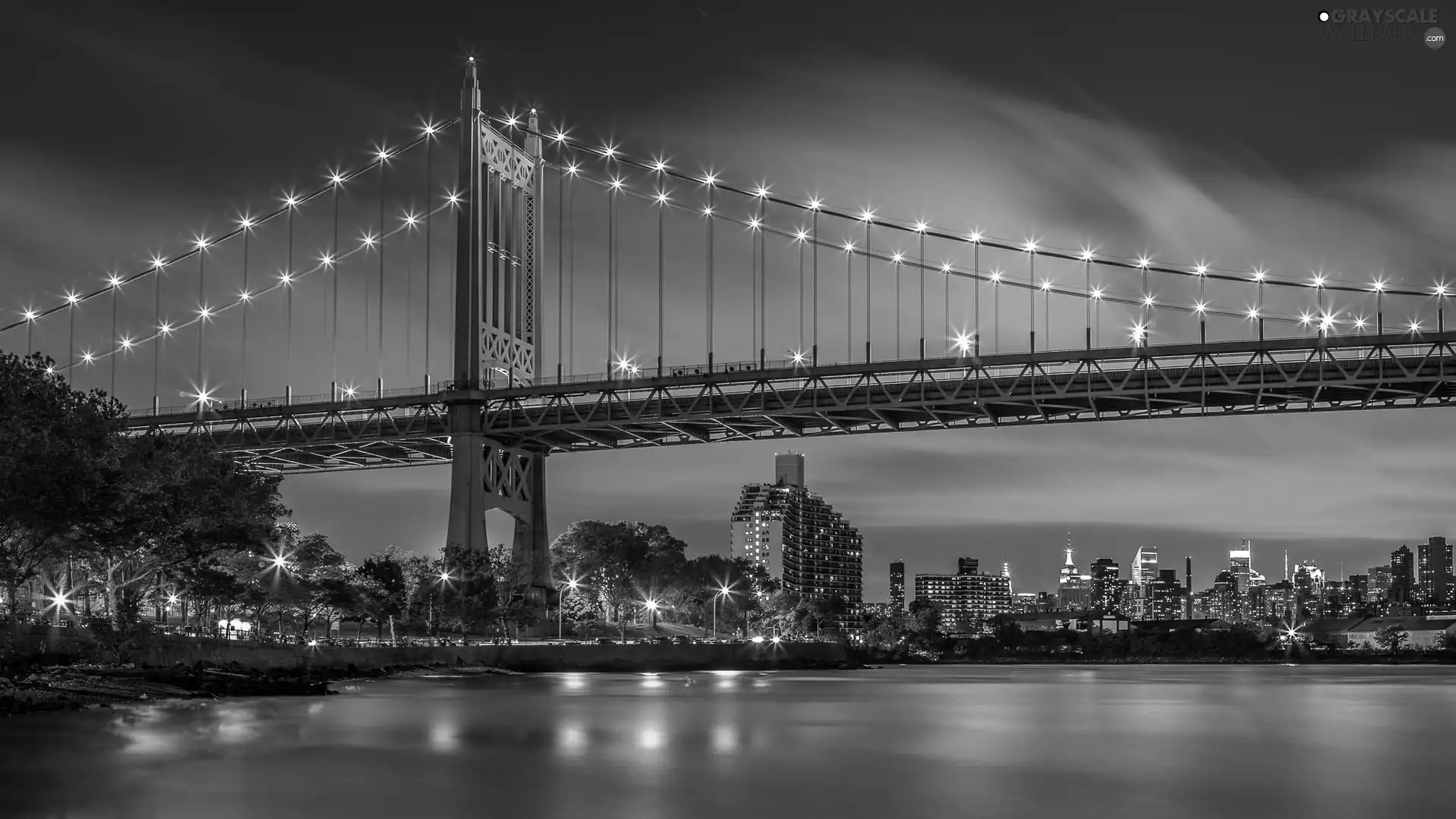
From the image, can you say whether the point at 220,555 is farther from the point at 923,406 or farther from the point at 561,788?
the point at 561,788

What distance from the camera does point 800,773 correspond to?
2941 centimetres

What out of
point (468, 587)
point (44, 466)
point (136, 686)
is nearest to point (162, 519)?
point (136, 686)

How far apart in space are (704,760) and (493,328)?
2466 inches

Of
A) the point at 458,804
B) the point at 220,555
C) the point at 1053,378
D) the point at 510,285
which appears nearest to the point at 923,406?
the point at 1053,378

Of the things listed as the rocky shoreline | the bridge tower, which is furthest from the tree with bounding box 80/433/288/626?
the bridge tower

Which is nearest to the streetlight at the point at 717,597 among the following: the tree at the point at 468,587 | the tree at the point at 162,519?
the tree at the point at 468,587

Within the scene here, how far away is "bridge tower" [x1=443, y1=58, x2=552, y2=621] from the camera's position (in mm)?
89625

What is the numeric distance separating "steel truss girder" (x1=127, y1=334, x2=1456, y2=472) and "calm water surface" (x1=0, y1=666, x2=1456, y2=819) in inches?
1116

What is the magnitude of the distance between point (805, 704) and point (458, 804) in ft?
107

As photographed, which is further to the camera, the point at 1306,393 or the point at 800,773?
the point at 1306,393

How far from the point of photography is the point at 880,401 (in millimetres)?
86062

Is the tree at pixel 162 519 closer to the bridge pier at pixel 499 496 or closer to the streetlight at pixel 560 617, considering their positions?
the bridge pier at pixel 499 496

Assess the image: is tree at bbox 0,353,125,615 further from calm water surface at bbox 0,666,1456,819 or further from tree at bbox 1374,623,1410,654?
tree at bbox 1374,623,1410,654

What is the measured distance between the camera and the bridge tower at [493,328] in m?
89.6
